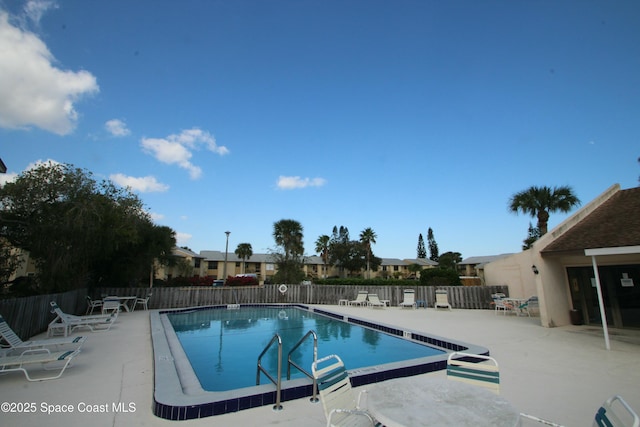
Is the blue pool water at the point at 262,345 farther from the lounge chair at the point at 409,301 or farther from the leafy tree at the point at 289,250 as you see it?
the leafy tree at the point at 289,250

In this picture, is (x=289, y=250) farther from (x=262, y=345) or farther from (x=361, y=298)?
(x=262, y=345)

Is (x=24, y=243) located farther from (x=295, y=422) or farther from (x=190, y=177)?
(x=295, y=422)

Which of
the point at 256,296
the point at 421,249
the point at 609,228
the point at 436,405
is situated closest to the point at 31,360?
the point at 436,405

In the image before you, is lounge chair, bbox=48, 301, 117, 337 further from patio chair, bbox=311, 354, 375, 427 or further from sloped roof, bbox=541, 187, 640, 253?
sloped roof, bbox=541, 187, 640, 253

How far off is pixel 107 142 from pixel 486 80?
638 inches

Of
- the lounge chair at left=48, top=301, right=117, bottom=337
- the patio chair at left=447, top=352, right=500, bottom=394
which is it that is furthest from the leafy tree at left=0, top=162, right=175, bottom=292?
the patio chair at left=447, top=352, right=500, bottom=394

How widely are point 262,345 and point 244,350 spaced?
0.74 metres

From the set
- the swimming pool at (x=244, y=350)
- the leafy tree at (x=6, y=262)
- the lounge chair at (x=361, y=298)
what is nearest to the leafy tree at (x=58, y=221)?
the leafy tree at (x=6, y=262)

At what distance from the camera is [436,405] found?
92.5 inches

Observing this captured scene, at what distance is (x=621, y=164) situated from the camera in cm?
1367

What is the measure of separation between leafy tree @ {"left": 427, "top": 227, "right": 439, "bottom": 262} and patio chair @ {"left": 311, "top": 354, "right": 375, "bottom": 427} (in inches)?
3038

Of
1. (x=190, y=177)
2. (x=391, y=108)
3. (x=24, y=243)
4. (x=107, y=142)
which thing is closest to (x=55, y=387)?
(x=24, y=243)

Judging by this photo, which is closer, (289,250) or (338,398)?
(338,398)

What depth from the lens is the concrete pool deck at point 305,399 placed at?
140 inches
